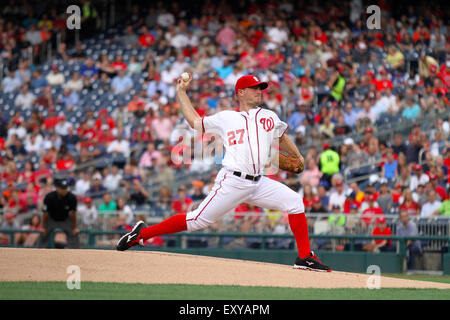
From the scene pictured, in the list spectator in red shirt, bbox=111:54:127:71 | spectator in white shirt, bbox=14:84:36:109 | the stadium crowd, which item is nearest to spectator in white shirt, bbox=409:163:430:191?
the stadium crowd

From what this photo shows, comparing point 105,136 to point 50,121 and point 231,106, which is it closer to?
point 50,121

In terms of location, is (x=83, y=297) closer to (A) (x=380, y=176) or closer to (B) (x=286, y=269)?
(B) (x=286, y=269)

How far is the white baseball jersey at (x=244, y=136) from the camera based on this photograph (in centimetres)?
841

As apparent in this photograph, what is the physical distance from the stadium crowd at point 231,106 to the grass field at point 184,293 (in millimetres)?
5894

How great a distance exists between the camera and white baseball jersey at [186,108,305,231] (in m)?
8.43

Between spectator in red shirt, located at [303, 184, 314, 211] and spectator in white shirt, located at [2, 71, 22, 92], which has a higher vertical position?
spectator in white shirt, located at [2, 71, 22, 92]

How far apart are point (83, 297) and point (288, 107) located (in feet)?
37.6

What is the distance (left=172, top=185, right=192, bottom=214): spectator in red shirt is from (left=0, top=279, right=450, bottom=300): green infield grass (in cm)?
746

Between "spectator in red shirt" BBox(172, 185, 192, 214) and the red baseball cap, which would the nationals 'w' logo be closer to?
the red baseball cap

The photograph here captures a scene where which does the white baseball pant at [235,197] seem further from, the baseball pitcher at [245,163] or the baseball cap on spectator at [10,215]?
the baseball cap on spectator at [10,215]

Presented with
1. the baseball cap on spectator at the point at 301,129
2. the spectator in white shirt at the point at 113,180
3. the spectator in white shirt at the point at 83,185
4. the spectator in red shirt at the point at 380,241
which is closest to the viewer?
the spectator in red shirt at the point at 380,241

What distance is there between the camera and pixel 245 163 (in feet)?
27.6
